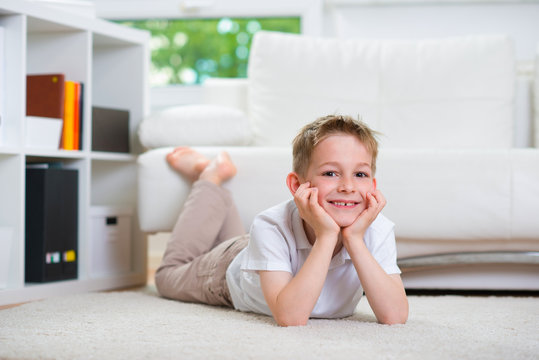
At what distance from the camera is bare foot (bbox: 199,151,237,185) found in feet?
5.75

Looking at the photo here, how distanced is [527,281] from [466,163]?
374mm

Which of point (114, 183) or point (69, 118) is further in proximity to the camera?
point (114, 183)

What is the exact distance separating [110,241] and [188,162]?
1.57 ft

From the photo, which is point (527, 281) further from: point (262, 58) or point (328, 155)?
point (262, 58)

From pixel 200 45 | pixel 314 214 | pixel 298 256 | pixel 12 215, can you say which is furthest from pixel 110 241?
pixel 200 45

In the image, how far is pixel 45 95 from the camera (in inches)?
75.5

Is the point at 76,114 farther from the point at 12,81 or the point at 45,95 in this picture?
the point at 12,81

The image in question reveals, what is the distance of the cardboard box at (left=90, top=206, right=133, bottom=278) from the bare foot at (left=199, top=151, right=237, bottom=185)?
1.57ft

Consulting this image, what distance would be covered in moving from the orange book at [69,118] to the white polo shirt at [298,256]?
90 cm

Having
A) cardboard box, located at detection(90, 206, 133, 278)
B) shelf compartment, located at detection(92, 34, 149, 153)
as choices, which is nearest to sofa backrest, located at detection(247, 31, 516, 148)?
shelf compartment, located at detection(92, 34, 149, 153)

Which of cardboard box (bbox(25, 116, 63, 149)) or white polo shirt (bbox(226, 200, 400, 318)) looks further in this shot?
cardboard box (bbox(25, 116, 63, 149))

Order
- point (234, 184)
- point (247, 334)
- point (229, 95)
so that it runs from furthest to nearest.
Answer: point (229, 95), point (234, 184), point (247, 334)

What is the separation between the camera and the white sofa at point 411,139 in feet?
5.56

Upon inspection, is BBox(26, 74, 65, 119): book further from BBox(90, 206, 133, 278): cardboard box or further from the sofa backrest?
the sofa backrest
